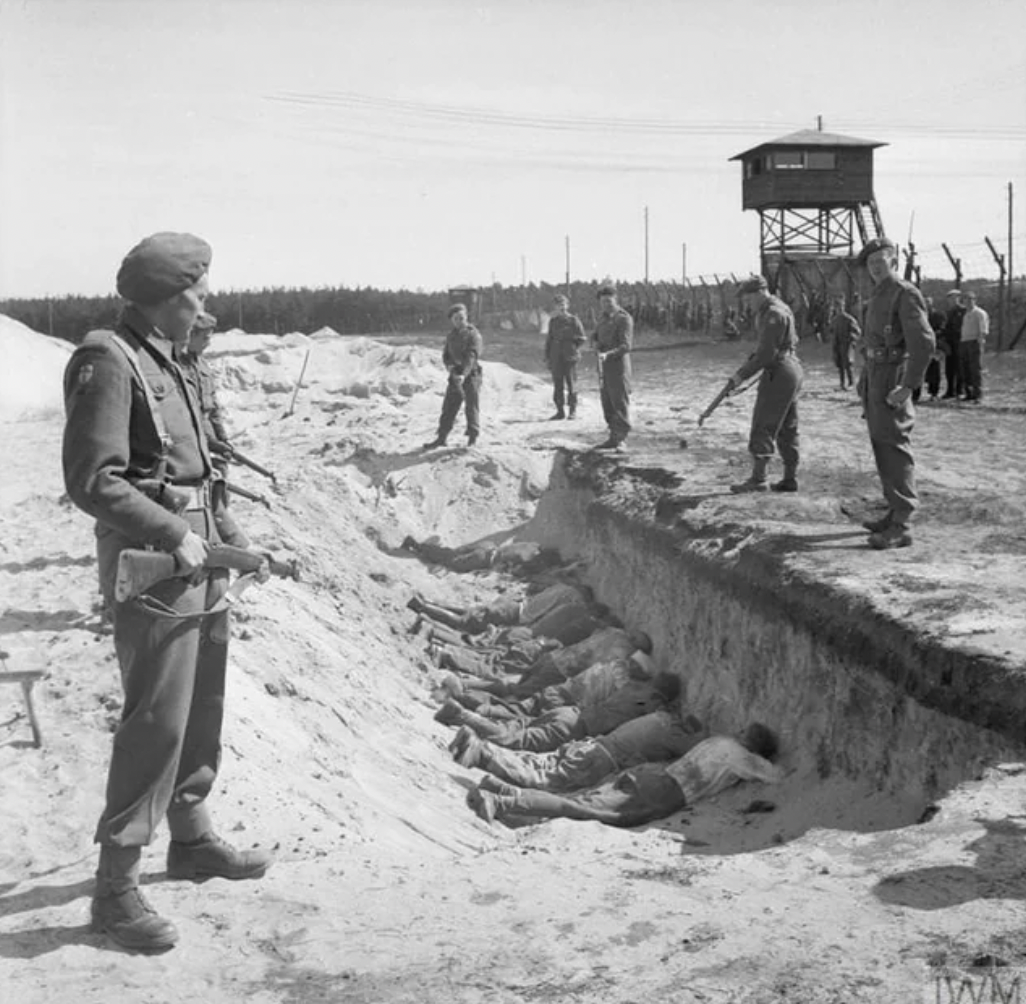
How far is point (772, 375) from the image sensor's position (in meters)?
9.52

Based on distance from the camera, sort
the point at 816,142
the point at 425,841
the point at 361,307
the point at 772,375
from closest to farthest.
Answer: the point at 425,841
the point at 772,375
the point at 816,142
the point at 361,307

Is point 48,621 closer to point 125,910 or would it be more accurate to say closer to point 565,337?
point 125,910

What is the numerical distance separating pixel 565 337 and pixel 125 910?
1377cm

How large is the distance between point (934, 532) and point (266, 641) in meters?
4.75

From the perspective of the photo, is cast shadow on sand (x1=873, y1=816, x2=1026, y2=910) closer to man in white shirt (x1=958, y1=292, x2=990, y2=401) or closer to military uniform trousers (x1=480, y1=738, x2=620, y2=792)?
military uniform trousers (x1=480, y1=738, x2=620, y2=792)

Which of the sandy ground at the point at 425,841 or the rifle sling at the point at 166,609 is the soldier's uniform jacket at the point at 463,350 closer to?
the sandy ground at the point at 425,841

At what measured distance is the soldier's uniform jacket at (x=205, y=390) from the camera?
3.84 m

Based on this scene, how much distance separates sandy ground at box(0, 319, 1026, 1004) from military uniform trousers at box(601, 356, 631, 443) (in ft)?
3.63

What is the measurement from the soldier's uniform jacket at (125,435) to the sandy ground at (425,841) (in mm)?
1278

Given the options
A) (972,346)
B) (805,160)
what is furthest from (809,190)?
(972,346)

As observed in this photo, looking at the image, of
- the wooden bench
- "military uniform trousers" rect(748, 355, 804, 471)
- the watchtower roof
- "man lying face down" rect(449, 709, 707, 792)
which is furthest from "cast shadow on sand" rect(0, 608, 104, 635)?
the watchtower roof

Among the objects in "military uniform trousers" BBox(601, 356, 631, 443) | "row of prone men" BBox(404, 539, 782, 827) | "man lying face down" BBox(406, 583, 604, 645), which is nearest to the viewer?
"row of prone men" BBox(404, 539, 782, 827)

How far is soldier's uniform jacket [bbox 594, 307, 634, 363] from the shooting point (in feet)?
43.2

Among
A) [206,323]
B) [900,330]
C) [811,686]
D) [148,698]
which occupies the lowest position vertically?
[811,686]
